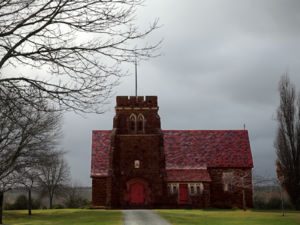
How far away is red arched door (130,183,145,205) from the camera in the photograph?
135ft

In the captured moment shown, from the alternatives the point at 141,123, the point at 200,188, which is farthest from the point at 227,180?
→ the point at 141,123

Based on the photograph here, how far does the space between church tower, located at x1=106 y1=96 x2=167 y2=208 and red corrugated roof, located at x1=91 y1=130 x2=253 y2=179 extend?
2223 mm

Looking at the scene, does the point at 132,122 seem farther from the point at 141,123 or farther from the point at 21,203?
the point at 21,203

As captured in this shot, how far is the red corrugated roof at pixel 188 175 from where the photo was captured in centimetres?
4165

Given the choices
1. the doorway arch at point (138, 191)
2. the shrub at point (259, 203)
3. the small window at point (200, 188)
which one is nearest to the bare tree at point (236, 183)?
the shrub at point (259, 203)

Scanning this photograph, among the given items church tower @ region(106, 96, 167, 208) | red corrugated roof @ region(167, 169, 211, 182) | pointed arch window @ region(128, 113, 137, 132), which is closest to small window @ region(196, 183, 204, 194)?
red corrugated roof @ region(167, 169, 211, 182)

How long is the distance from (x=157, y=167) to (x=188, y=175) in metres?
3.66

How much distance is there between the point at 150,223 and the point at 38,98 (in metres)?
14.4

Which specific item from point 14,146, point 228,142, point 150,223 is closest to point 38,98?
point 150,223

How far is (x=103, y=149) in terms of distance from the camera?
4566cm

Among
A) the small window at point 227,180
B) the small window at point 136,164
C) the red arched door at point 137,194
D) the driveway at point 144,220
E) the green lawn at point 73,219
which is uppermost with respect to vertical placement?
the small window at point 136,164

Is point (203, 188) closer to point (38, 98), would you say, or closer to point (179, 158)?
point (179, 158)

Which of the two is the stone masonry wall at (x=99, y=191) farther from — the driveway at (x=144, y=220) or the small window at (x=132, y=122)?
the driveway at (x=144, y=220)

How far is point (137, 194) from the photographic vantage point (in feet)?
136
